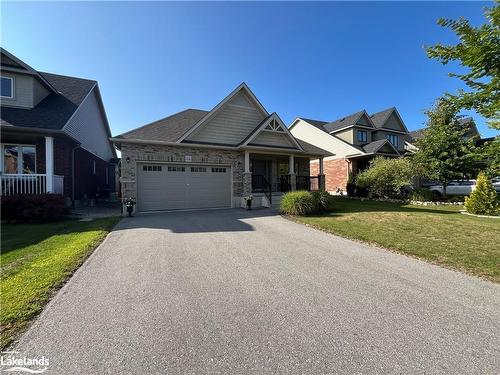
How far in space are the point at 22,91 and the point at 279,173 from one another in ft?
49.2

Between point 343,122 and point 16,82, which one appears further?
point 343,122

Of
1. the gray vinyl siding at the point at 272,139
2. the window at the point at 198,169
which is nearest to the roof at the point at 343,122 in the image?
the gray vinyl siding at the point at 272,139

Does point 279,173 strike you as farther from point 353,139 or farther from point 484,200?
point 484,200

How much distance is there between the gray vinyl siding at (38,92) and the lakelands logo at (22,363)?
14281mm

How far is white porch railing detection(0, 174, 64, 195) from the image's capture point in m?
10.3

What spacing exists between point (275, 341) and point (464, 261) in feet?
15.4

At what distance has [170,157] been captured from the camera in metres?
12.4

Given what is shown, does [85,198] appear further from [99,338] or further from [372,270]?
[372,270]

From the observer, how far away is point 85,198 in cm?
1558

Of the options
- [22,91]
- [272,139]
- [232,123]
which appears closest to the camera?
[22,91]

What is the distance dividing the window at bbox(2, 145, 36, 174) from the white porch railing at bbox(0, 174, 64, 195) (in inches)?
46.9

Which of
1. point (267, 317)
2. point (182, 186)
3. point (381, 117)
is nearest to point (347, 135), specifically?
point (381, 117)

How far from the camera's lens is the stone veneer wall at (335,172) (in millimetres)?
22869

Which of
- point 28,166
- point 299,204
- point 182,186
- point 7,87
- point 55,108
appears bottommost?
point 299,204
